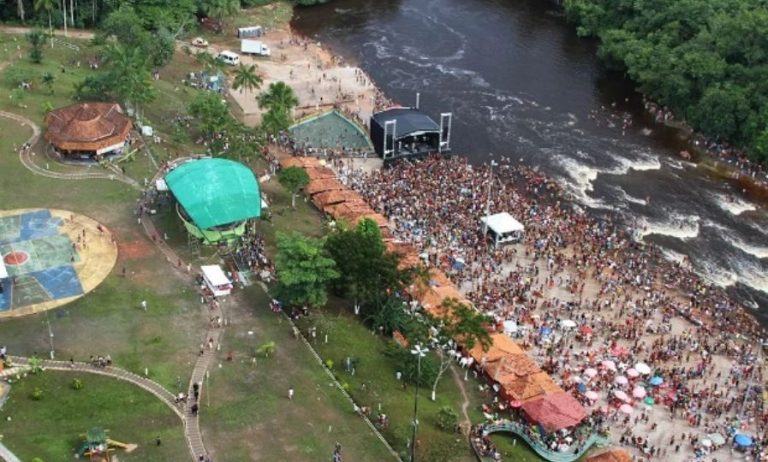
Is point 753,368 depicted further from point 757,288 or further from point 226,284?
point 226,284

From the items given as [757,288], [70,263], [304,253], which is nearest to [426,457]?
[304,253]

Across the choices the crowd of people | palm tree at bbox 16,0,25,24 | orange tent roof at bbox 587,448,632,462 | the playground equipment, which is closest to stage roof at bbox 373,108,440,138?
the crowd of people

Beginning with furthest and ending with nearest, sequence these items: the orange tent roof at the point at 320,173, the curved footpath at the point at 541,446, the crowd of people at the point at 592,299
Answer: the orange tent roof at the point at 320,173 → the crowd of people at the point at 592,299 → the curved footpath at the point at 541,446

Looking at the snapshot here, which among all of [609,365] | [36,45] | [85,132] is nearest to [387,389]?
[609,365]

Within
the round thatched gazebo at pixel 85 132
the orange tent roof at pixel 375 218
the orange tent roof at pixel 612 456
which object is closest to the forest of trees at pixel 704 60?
the orange tent roof at pixel 375 218

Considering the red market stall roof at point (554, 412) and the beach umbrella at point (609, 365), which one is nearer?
the red market stall roof at point (554, 412)

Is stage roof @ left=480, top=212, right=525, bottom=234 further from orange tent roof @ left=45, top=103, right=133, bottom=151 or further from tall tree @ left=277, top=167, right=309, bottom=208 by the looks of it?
orange tent roof @ left=45, top=103, right=133, bottom=151

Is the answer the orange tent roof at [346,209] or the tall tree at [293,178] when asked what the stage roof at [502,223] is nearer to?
the orange tent roof at [346,209]

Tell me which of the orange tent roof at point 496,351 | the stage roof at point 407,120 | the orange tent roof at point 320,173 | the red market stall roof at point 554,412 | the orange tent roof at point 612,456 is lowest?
the orange tent roof at point 612,456
